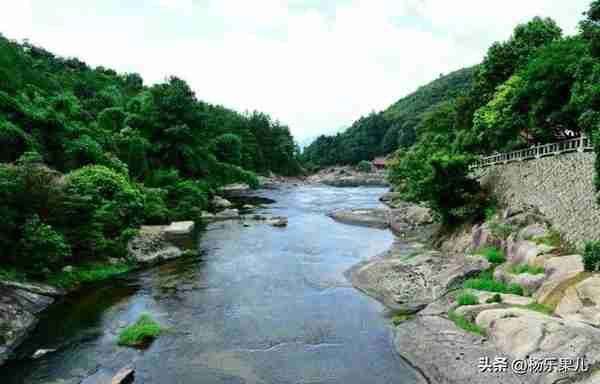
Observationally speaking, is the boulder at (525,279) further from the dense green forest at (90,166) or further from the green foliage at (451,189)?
the dense green forest at (90,166)

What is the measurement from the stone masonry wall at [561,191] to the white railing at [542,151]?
344 millimetres

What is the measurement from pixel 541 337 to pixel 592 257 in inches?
192

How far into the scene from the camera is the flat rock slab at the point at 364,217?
54.9 metres

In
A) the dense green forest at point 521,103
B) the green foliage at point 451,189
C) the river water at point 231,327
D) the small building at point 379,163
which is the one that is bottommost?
the river water at point 231,327

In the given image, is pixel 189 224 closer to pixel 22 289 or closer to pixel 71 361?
pixel 22 289

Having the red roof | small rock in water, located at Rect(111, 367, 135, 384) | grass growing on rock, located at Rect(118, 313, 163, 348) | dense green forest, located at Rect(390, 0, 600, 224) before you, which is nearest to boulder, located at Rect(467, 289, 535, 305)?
dense green forest, located at Rect(390, 0, 600, 224)

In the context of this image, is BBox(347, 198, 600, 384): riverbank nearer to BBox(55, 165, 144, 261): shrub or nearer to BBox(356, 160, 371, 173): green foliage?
BBox(55, 165, 144, 261): shrub

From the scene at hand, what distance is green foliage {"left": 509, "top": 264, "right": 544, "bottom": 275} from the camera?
23.8 meters

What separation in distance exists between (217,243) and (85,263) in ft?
42.7

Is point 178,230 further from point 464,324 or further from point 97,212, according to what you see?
point 464,324

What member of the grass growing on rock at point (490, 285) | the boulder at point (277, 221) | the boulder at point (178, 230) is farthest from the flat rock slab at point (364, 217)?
the grass growing on rock at point (490, 285)

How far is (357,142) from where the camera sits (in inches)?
6836

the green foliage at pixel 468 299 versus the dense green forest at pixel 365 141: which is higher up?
the dense green forest at pixel 365 141

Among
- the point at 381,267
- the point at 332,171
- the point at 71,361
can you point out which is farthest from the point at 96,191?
the point at 332,171
